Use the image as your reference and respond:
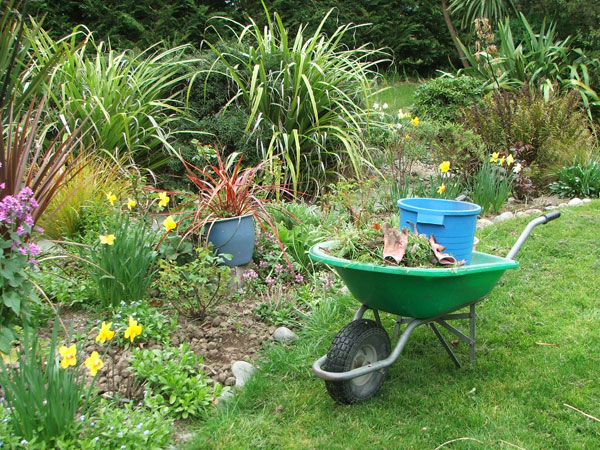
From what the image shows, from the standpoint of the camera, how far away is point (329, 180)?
5555mm

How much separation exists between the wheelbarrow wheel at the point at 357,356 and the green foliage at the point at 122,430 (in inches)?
26.7

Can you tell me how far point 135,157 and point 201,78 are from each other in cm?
124

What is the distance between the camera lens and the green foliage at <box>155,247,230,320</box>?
9.62ft

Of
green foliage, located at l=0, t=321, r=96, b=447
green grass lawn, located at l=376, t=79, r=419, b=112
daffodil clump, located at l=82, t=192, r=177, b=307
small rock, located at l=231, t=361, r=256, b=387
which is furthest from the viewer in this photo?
green grass lawn, located at l=376, t=79, r=419, b=112

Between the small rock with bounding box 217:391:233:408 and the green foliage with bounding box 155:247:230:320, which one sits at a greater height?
the green foliage with bounding box 155:247:230:320

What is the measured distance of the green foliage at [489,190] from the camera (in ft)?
16.1

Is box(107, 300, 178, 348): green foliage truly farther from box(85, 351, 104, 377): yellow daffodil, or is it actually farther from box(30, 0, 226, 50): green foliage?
box(30, 0, 226, 50): green foliage

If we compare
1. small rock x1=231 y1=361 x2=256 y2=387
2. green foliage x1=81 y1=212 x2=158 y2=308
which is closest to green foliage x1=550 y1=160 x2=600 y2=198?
small rock x1=231 y1=361 x2=256 y2=387

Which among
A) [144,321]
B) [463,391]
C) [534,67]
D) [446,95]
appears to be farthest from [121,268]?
[534,67]

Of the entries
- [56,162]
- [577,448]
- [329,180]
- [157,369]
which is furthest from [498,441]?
[329,180]

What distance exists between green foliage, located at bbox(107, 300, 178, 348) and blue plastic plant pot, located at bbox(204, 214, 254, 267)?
595 millimetres

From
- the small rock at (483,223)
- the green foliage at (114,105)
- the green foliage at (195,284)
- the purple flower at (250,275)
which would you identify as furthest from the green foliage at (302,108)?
the green foliage at (195,284)

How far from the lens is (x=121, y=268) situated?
2.84 metres

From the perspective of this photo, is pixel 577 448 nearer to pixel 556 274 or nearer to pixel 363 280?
pixel 363 280
